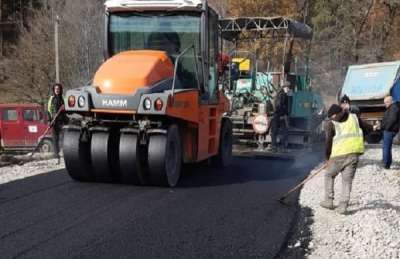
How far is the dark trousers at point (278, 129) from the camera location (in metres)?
14.2

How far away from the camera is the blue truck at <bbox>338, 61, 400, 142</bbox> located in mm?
17500

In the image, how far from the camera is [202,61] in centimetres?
965

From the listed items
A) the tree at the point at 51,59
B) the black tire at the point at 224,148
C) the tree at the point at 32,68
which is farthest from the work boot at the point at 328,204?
the tree at the point at 32,68

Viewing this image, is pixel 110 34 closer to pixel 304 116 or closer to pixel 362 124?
pixel 362 124

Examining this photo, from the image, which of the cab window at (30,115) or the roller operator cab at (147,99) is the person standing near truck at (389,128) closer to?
the roller operator cab at (147,99)

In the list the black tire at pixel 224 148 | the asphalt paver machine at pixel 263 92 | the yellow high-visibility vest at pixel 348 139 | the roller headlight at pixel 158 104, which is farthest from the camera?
the asphalt paver machine at pixel 263 92

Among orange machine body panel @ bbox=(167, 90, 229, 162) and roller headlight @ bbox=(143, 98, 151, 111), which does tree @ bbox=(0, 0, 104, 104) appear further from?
roller headlight @ bbox=(143, 98, 151, 111)

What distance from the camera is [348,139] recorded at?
24.0 ft

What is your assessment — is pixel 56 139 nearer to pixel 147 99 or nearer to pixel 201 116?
pixel 201 116

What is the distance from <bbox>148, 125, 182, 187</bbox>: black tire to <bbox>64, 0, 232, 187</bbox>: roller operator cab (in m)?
0.01

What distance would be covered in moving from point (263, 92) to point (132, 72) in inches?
297

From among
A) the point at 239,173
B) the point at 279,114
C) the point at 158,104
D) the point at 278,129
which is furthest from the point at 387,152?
the point at 158,104

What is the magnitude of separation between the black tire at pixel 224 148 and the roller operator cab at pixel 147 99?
1065 millimetres

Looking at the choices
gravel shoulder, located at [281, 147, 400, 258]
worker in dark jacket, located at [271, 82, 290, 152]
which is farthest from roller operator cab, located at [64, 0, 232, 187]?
worker in dark jacket, located at [271, 82, 290, 152]
